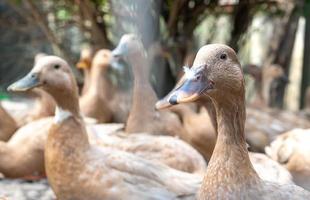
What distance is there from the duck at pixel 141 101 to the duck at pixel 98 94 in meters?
0.99

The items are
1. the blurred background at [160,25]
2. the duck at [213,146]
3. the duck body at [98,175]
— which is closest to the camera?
the duck body at [98,175]

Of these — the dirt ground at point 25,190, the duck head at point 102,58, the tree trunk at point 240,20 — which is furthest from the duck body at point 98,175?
the duck head at point 102,58

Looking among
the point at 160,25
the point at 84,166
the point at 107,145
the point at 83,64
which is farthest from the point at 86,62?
the point at 84,166

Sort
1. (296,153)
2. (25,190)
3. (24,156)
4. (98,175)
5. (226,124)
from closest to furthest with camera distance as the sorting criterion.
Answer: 1. (226,124)
2. (98,175)
3. (296,153)
4. (25,190)
5. (24,156)

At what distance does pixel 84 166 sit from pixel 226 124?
3.55 ft

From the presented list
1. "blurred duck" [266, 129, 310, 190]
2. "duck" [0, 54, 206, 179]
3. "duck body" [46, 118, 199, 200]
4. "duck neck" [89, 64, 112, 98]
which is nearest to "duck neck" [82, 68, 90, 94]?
"duck neck" [89, 64, 112, 98]

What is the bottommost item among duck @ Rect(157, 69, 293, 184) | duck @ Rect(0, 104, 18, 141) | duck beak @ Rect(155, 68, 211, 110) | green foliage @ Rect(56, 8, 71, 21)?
duck @ Rect(157, 69, 293, 184)

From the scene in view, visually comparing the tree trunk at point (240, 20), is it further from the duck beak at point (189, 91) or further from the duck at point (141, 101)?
the duck beak at point (189, 91)

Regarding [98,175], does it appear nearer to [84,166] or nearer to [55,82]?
[84,166]

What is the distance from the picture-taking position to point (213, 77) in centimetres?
228

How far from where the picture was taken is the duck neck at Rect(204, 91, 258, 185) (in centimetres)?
233

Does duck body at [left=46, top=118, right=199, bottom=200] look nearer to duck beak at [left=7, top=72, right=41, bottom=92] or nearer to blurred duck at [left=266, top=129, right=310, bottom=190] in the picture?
duck beak at [left=7, top=72, right=41, bottom=92]

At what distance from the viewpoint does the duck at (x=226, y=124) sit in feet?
7.43

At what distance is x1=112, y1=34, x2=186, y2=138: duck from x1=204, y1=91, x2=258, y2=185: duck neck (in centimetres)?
184
